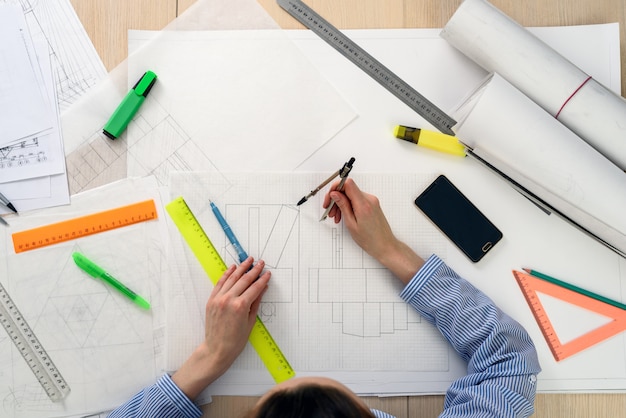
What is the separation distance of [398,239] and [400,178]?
0.12 metres

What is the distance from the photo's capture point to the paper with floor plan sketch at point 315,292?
900 millimetres

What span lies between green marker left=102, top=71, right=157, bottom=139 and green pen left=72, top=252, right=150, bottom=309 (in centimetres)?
24

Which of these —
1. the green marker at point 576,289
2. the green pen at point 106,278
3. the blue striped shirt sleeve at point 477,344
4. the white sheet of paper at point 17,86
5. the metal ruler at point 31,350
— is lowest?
the metal ruler at point 31,350

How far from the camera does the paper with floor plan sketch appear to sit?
90 cm

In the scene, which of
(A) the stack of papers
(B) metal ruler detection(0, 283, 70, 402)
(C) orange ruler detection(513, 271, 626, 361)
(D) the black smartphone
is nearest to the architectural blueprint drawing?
(A) the stack of papers

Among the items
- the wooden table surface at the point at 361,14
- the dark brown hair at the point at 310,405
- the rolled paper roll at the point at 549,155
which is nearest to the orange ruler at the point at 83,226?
the wooden table surface at the point at 361,14

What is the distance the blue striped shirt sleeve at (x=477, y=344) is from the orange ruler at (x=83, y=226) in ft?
1.67

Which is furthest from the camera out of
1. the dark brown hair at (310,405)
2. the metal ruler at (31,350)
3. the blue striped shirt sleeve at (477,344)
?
the metal ruler at (31,350)

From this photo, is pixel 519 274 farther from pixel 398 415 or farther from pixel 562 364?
pixel 398 415

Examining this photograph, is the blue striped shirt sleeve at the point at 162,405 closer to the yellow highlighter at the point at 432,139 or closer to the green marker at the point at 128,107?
the green marker at the point at 128,107

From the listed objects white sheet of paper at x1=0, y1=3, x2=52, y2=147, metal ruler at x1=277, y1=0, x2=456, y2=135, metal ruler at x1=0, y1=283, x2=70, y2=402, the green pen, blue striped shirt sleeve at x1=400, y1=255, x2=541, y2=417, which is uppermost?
metal ruler at x1=277, y1=0, x2=456, y2=135

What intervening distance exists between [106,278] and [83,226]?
107 mm

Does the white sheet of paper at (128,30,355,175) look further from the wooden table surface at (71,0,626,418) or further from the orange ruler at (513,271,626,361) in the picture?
the orange ruler at (513,271,626,361)

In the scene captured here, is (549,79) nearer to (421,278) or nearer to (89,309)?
(421,278)
